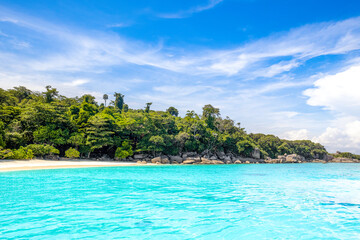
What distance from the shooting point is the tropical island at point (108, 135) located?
2866 centimetres

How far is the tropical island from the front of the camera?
2866 cm

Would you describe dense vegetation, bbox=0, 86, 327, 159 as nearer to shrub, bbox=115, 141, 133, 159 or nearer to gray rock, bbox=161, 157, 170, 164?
shrub, bbox=115, 141, 133, 159

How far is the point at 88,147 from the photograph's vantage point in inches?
1314

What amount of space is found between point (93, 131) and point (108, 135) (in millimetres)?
2369

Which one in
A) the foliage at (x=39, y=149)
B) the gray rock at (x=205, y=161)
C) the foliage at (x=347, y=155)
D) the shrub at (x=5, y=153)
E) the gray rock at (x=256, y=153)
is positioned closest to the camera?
the shrub at (x=5, y=153)

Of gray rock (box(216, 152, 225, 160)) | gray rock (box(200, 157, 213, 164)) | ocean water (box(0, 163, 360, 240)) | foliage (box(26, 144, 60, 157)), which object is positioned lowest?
gray rock (box(200, 157, 213, 164))

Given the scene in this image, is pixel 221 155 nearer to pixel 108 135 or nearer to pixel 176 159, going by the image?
pixel 176 159

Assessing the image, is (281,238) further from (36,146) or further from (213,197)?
(36,146)

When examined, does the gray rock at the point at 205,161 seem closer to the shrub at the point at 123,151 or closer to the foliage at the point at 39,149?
the shrub at the point at 123,151

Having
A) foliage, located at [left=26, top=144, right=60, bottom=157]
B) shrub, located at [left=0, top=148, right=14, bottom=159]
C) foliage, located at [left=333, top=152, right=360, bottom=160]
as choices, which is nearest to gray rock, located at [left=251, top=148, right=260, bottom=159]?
foliage, located at [left=26, top=144, right=60, bottom=157]

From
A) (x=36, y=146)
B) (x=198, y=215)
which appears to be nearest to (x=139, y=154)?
(x=36, y=146)

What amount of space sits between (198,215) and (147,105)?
52357 mm

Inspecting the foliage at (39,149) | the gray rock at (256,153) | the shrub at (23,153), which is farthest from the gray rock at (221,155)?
the shrub at (23,153)

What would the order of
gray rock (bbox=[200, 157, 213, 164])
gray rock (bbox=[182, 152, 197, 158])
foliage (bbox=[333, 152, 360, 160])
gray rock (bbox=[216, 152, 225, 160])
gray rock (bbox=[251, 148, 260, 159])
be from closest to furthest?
1. gray rock (bbox=[200, 157, 213, 164])
2. gray rock (bbox=[182, 152, 197, 158])
3. gray rock (bbox=[216, 152, 225, 160])
4. gray rock (bbox=[251, 148, 260, 159])
5. foliage (bbox=[333, 152, 360, 160])
